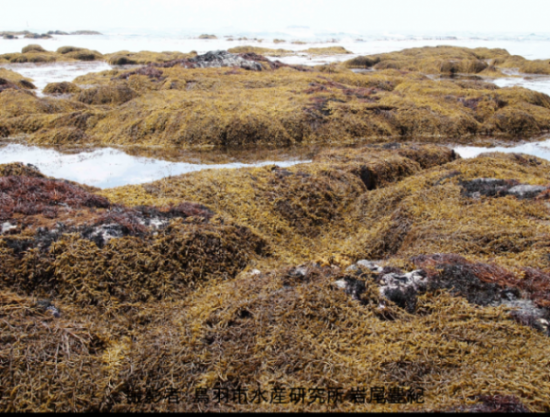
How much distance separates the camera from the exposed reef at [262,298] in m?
2.87

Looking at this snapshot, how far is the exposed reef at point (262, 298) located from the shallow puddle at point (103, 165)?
2.40 metres

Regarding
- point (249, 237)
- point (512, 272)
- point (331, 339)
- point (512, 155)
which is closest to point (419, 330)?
point (331, 339)

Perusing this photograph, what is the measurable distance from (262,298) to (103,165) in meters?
7.88

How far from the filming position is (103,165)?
984 centimetres

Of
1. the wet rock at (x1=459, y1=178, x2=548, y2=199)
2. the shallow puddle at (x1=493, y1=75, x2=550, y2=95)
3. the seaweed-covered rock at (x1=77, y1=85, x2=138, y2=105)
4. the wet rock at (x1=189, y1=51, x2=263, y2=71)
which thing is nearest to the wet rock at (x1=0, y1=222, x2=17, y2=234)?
the wet rock at (x1=459, y1=178, x2=548, y2=199)

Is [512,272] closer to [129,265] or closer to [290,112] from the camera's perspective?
[129,265]

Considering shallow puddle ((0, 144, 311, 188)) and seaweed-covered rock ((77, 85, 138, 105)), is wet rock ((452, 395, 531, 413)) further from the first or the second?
seaweed-covered rock ((77, 85, 138, 105))

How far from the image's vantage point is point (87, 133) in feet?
42.4

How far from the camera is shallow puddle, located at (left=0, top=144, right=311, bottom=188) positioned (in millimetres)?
8672

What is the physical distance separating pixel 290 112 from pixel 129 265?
10.7 m

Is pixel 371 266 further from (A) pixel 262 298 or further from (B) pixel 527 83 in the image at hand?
(B) pixel 527 83

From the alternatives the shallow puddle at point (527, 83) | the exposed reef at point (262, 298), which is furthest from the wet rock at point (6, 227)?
the shallow puddle at point (527, 83)

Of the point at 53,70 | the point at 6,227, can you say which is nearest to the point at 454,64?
the point at 53,70

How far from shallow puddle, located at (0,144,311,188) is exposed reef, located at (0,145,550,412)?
240 cm
